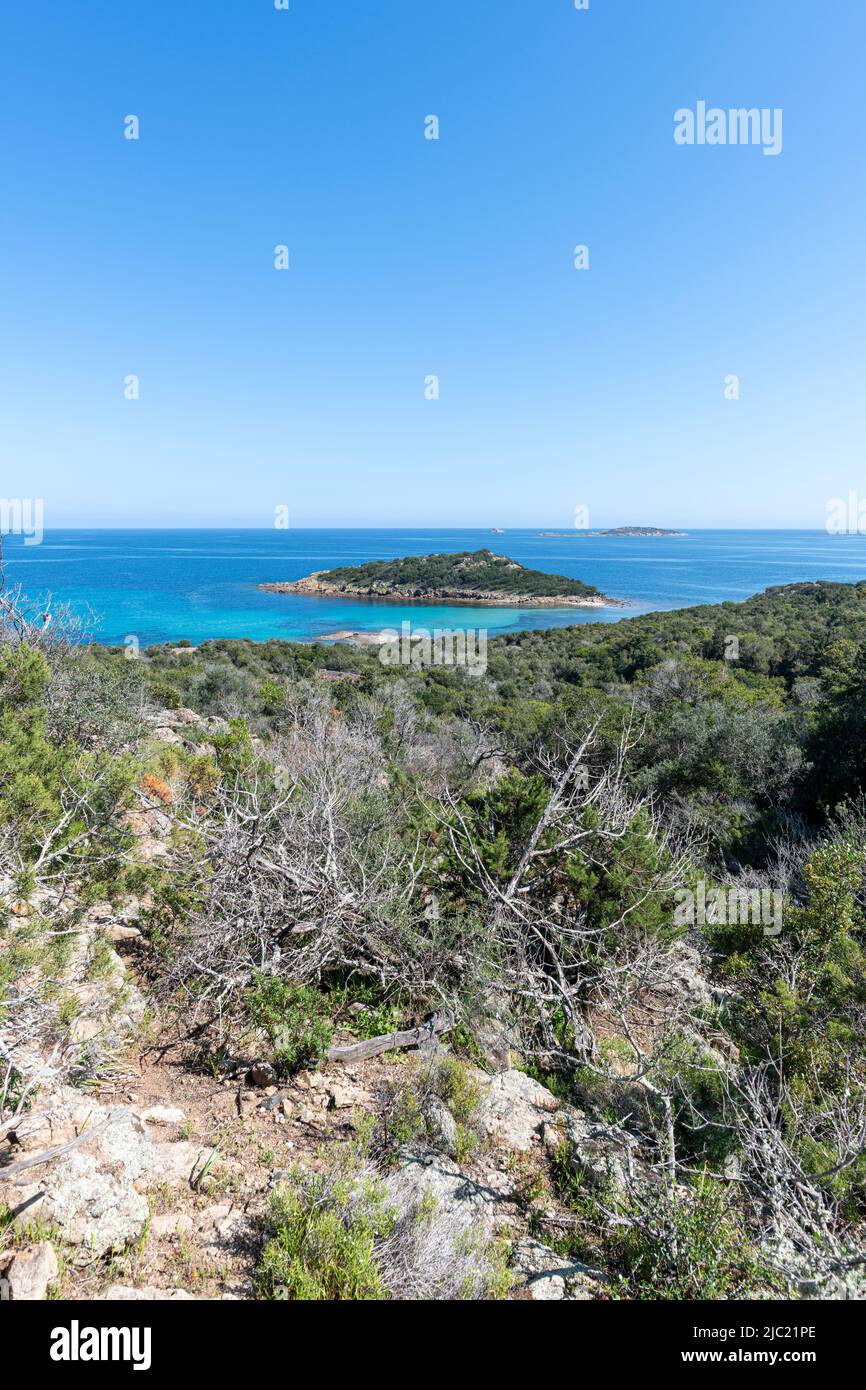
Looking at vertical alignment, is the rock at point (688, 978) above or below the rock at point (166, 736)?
below

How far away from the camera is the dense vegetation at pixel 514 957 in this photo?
324cm

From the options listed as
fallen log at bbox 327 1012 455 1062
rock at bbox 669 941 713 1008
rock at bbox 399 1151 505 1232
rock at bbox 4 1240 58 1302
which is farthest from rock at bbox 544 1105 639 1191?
rock at bbox 4 1240 58 1302

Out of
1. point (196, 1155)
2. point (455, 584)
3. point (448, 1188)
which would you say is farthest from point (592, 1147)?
point (455, 584)

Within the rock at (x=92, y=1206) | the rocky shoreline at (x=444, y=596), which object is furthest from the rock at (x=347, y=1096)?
the rocky shoreline at (x=444, y=596)

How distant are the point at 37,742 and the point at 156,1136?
14.2 feet

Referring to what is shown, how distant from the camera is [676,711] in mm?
16234

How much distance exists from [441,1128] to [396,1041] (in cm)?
111

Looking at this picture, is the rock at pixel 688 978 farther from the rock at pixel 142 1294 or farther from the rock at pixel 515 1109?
the rock at pixel 142 1294

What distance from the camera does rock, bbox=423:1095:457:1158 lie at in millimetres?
4008

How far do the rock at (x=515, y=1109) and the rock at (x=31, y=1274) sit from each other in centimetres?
283

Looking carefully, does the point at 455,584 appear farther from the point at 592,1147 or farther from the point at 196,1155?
the point at 196,1155
